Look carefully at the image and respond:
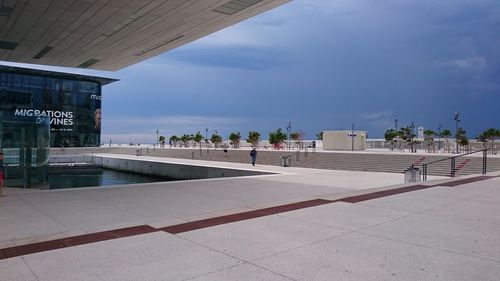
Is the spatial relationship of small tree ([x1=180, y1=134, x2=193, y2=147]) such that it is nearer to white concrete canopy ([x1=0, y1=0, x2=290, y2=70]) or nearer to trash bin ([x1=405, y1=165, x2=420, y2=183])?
white concrete canopy ([x1=0, y1=0, x2=290, y2=70])

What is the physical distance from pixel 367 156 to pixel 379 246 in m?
26.7

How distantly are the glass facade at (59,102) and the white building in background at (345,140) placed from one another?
A: 3112 cm

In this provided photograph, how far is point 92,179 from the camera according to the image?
144ft

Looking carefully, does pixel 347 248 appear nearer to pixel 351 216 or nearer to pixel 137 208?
pixel 351 216

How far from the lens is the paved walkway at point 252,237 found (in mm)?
5457

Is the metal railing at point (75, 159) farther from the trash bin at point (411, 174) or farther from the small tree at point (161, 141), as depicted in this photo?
the trash bin at point (411, 174)

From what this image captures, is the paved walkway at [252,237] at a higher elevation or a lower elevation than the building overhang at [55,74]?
lower

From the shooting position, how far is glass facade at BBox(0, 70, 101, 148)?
49.6 m

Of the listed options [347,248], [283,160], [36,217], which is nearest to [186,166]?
[283,160]

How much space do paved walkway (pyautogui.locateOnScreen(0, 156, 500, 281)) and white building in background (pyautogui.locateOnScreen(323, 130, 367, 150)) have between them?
34141 mm

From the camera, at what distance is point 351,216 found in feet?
30.2

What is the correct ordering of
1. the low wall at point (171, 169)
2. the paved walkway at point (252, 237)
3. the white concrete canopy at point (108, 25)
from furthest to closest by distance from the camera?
the low wall at point (171, 169) → the white concrete canopy at point (108, 25) → the paved walkway at point (252, 237)

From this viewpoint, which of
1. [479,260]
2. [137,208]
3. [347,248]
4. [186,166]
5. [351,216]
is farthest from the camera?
[186,166]

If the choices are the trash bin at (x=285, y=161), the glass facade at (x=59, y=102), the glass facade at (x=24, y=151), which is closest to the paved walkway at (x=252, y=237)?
the glass facade at (x=24, y=151)
